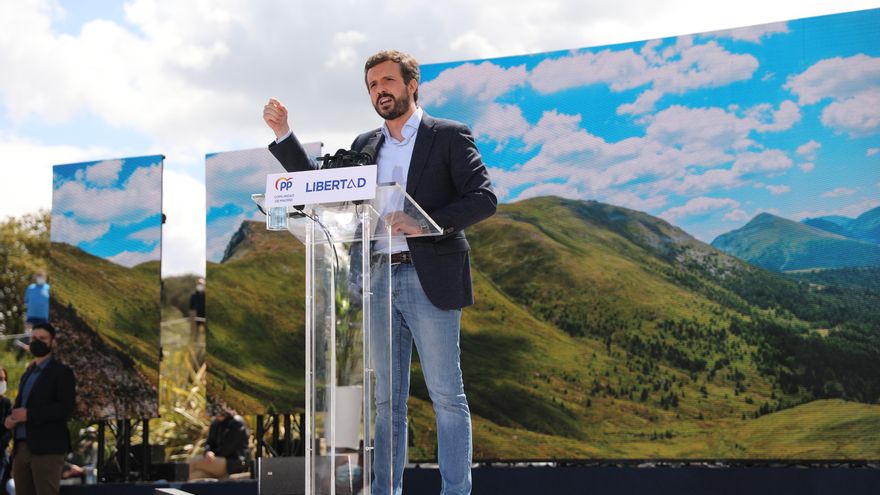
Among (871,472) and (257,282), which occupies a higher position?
(257,282)

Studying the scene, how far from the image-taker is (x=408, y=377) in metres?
2.62

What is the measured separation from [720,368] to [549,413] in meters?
0.99

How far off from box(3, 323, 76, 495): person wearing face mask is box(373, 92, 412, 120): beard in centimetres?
413

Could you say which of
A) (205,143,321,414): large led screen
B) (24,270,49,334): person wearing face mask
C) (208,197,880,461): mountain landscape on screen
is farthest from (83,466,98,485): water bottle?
(208,197,880,461): mountain landscape on screen

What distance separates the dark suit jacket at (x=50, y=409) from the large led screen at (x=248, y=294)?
0.91m

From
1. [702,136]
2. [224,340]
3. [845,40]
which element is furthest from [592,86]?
[224,340]

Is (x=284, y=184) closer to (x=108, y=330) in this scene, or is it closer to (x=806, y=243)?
(x=806, y=243)

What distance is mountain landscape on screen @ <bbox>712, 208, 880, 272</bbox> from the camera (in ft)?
16.5

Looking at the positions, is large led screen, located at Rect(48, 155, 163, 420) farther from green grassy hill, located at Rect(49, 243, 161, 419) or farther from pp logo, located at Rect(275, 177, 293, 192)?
pp logo, located at Rect(275, 177, 293, 192)

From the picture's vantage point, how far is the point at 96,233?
6.81 meters

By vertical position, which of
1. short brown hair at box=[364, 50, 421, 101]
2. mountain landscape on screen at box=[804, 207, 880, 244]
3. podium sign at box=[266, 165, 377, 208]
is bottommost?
podium sign at box=[266, 165, 377, 208]

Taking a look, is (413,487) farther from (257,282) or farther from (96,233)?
(96,233)

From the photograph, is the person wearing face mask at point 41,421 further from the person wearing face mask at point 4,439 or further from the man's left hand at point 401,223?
→ the man's left hand at point 401,223

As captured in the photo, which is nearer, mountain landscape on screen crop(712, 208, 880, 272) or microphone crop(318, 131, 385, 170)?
microphone crop(318, 131, 385, 170)
